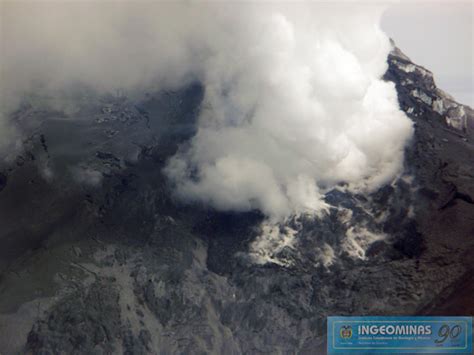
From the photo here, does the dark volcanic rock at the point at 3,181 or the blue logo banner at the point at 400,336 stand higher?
the dark volcanic rock at the point at 3,181

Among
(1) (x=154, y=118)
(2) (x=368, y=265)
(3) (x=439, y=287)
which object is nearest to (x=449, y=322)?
(3) (x=439, y=287)

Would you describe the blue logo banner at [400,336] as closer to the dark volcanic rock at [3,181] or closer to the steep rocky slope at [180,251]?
the steep rocky slope at [180,251]

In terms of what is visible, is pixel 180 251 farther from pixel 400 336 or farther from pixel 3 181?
pixel 400 336

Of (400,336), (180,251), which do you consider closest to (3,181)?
(180,251)

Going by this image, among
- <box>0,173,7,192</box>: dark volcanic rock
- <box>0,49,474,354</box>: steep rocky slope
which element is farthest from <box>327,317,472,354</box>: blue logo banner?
<box>0,173,7,192</box>: dark volcanic rock

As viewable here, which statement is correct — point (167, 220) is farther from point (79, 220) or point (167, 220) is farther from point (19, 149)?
point (19, 149)

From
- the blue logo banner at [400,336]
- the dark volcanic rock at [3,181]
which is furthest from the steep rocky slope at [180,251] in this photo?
the blue logo banner at [400,336]

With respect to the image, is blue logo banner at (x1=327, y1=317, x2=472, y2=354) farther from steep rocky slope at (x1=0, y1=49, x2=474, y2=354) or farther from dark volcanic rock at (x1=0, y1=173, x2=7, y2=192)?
dark volcanic rock at (x1=0, y1=173, x2=7, y2=192)
